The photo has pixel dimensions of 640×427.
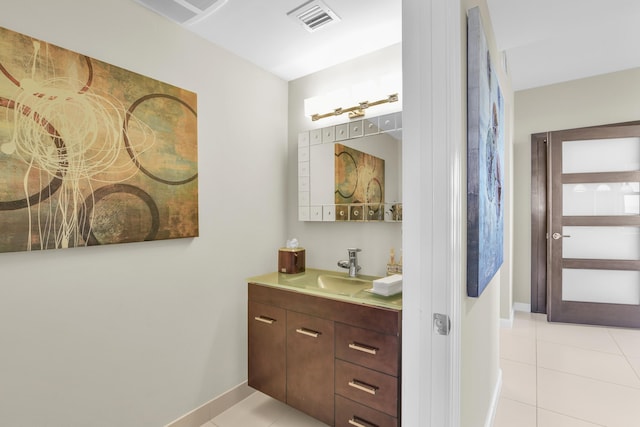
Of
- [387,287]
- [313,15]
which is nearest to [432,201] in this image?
[387,287]

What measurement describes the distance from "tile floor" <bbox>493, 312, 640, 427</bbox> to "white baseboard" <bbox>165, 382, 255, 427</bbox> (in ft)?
5.44

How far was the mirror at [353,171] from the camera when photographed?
83.3 inches

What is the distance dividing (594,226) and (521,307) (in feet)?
4.19

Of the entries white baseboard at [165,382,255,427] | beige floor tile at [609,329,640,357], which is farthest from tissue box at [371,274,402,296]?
beige floor tile at [609,329,640,357]

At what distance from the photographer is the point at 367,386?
1.61 meters

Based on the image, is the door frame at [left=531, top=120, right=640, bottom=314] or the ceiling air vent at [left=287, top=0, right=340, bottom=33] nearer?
the ceiling air vent at [left=287, top=0, right=340, bottom=33]

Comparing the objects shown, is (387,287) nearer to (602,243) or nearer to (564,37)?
(564,37)

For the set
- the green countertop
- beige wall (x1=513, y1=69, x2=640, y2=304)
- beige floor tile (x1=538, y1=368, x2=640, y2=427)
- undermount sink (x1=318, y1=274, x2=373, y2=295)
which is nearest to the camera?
the green countertop

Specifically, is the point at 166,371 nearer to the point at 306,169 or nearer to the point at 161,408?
the point at 161,408

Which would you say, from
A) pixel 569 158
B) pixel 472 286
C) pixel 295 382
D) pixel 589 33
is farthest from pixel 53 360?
pixel 569 158

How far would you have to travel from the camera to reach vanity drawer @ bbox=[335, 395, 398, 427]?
5.08 feet

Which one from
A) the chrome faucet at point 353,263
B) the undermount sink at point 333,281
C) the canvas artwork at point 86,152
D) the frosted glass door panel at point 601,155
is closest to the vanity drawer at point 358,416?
the undermount sink at point 333,281

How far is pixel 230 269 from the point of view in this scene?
7.23ft

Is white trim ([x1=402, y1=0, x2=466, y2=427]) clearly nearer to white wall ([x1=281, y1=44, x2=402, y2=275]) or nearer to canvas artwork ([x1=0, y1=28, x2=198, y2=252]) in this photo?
white wall ([x1=281, y1=44, x2=402, y2=275])
